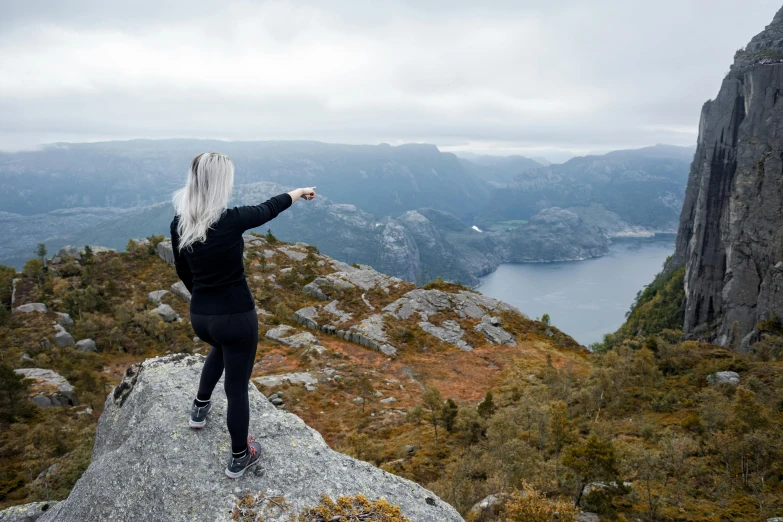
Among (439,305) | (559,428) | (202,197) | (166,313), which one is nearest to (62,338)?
(166,313)

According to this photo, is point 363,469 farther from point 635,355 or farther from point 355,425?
point 635,355

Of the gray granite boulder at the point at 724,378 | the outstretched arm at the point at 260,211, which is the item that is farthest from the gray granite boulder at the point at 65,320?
the gray granite boulder at the point at 724,378

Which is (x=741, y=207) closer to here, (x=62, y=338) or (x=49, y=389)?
(x=49, y=389)

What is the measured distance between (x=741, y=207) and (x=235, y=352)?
394 feet

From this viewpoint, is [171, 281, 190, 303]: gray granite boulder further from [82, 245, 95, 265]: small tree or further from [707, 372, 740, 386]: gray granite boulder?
[707, 372, 740, 386]: gray granite boulder

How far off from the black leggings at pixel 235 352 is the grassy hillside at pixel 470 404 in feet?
16.9

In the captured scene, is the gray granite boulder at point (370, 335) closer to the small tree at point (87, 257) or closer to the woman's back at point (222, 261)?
the woman's back at point (222, 261)

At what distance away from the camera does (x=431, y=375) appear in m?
35.4

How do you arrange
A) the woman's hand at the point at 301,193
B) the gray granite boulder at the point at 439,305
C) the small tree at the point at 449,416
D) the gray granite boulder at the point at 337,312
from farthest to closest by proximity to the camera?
the gray granite boulder at the point at 439,305 → the gray granite boulder at the point at 337,312 → the small tree at the point at 449,416 → the woman's hand at the point at 301,193

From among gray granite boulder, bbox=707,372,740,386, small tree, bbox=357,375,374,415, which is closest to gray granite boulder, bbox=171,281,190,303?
small tree, bbox=357,375,374,415

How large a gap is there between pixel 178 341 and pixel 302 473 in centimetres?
3474

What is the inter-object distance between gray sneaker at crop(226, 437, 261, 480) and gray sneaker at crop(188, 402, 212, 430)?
0.94m

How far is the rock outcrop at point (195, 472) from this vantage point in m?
4.96

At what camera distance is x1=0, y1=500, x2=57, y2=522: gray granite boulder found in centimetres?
625
